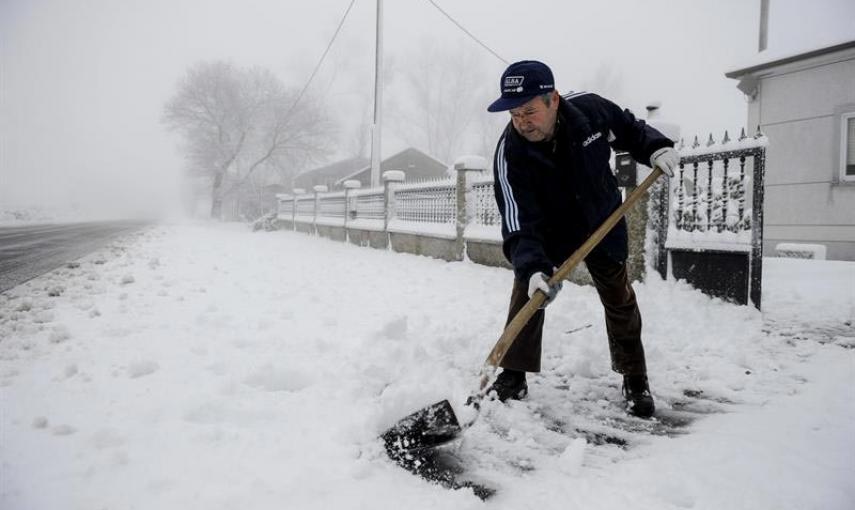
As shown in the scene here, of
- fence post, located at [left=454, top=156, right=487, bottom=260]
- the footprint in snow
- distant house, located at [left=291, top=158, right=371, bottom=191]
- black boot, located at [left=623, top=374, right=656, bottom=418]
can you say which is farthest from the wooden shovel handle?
distant house, located at [left=291, top=158, right=371, bottom=191]

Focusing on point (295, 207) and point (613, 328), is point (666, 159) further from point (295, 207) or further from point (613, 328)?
point (295, 207)

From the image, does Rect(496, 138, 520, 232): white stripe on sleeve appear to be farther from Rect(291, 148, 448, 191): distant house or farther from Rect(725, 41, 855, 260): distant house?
Rect(291, 148, 448, 191): distant house

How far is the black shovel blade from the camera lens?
181cm

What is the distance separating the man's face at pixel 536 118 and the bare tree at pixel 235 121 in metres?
31.8

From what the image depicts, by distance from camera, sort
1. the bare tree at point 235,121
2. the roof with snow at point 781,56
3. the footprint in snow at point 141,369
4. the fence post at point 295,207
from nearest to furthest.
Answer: the footprint in snow at point 141,369 → the roof with snow at point 781,56 → the fence post at point 295,207 → the bare tree at point 235,121

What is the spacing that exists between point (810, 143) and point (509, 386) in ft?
29.2

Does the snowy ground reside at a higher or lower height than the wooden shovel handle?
lower

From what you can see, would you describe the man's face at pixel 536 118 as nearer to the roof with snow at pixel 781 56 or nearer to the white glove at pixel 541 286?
the white glove at pixel 541 286

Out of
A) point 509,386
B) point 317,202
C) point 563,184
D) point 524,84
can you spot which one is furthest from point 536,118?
point 317,202

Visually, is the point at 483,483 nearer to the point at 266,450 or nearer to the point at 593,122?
the point at 266,450

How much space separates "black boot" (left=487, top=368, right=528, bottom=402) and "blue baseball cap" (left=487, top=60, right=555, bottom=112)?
1358 millimetres

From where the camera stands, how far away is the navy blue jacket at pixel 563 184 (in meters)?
2.20

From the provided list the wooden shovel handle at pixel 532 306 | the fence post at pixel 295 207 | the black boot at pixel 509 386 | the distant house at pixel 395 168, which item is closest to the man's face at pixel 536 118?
the wooden shovel handle at pixel 532 306

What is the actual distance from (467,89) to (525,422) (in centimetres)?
4654
